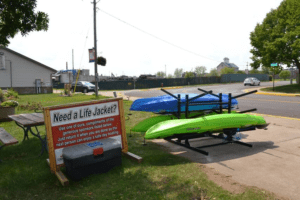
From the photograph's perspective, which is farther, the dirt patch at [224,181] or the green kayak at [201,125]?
the green kayak at [201,125]

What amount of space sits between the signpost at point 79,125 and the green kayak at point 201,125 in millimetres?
875

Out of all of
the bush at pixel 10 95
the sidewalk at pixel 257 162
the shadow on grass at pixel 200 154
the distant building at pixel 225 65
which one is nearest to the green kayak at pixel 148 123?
the shadow on grass at pixel 200 154

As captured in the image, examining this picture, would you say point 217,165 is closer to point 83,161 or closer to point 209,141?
point 209,141

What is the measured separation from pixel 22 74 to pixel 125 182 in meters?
34.7

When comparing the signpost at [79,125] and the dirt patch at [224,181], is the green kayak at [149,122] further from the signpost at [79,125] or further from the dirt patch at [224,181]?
the dirt patch at [224,181]

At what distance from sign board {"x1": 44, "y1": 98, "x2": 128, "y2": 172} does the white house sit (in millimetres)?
32459

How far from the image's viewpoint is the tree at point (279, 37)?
25547 mm

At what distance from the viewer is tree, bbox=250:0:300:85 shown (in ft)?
83.8

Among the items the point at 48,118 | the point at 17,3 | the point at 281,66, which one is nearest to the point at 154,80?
the point at 281,66

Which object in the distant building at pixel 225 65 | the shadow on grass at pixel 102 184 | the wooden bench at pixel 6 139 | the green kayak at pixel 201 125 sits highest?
the distant building at pixel 225 65

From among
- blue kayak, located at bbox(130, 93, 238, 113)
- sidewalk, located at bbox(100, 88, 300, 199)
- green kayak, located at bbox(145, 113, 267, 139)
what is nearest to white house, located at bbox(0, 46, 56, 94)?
blue kayak, located at bbox(130, 93, 238, 113)

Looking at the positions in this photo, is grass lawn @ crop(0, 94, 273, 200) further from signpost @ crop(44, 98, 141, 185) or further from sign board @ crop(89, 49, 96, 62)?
sign board @ crop(89, 49, 96, 62)

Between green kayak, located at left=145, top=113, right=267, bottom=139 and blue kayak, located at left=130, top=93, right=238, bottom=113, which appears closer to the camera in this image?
green kayak, located at left=145, top=113, right=267, bottom=139

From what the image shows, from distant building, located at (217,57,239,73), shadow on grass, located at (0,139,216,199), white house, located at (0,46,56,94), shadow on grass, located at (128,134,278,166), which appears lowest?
shadow on grass, located at (0,139,216,199)
